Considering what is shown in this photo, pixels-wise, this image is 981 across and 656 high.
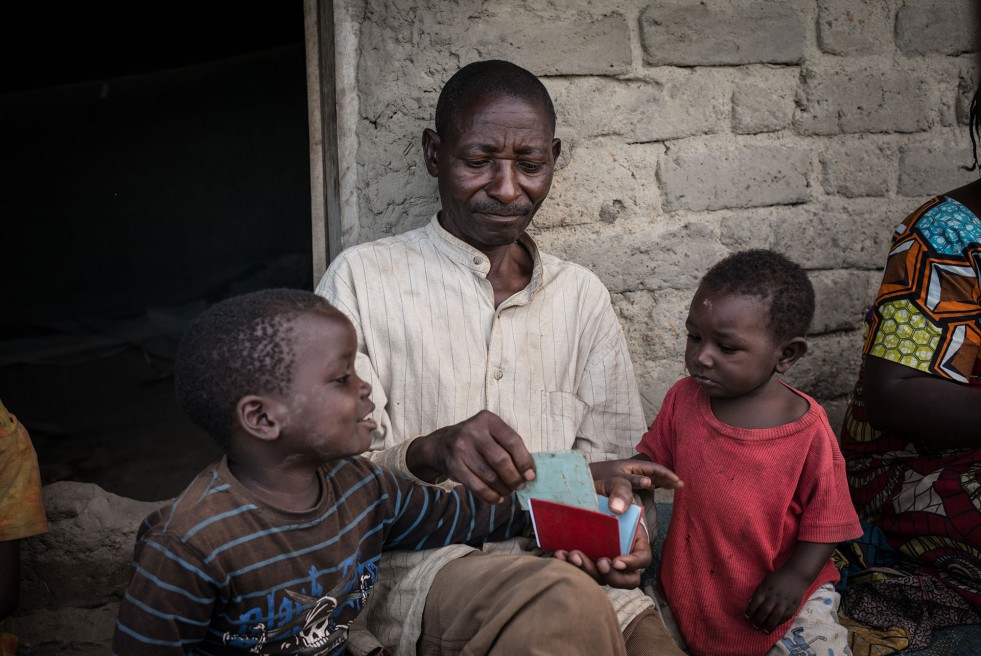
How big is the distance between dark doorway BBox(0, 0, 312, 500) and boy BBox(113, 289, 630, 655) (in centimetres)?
380

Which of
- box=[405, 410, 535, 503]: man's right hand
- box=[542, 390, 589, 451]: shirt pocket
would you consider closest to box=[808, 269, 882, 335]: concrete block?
box=[542, 390, 589, 451]: shirt pocket

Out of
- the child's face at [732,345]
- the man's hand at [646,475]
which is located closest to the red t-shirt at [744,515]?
the child's face at [732,345]

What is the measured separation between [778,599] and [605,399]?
0.71m

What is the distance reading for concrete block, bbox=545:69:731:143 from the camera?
9.21 ft

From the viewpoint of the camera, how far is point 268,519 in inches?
65.9

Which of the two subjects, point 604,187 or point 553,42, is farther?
point 604,187

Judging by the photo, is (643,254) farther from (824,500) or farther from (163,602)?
(163,602)

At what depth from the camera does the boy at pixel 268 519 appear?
1.57 m

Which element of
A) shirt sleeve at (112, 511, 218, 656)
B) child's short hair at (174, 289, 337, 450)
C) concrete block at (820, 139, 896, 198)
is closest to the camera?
shirt sleeve at (112, 511, 218, 656)

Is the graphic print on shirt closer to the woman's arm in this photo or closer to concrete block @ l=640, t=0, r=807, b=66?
the woman's arm

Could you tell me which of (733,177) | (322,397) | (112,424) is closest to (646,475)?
(322,397)

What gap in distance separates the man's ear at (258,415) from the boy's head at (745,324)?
1.05 metres

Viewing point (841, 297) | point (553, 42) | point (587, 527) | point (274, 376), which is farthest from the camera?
point (841, 297)

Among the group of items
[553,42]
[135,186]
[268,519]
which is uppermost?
[553,42]
